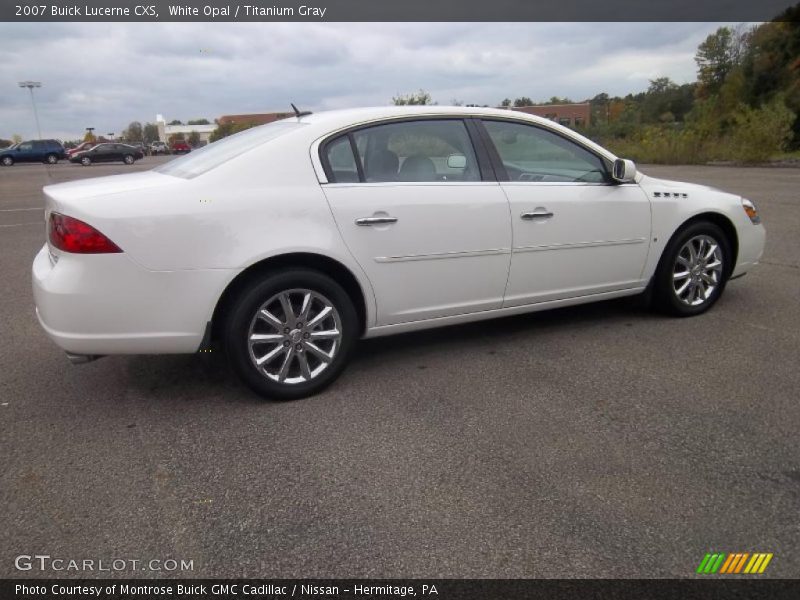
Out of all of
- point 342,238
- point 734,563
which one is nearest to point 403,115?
point 342,238

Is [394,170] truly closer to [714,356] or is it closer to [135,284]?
[135,284]

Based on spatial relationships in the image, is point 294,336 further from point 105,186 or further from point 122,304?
point 105,186

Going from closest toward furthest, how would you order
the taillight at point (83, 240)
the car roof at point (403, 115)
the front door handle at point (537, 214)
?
the taillight at point (83, 240), the car roof at point (403, 115), the front door handle at point (537, 214)

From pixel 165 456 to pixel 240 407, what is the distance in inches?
22.9

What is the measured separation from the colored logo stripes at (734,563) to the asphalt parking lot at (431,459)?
Result: 0.14 ft

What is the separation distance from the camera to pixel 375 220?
363 centimetres

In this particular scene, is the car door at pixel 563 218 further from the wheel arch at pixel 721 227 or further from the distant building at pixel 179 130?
the distant building at pixel 179 130

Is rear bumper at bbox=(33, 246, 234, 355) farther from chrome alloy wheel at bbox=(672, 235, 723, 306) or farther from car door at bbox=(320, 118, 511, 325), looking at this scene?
chrome alloy wheel at bbox=(672, 235, 723, 306)

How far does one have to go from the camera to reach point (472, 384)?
12.4 ft

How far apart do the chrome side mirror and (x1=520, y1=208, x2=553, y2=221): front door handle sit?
0.67m

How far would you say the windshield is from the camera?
3639 mm

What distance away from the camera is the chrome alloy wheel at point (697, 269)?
4836 millimetres
